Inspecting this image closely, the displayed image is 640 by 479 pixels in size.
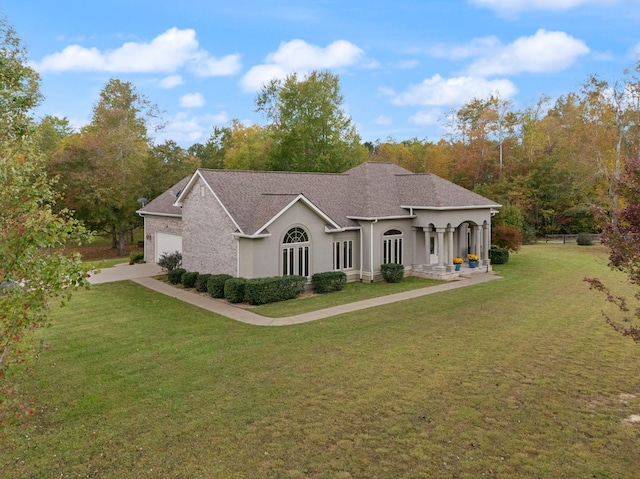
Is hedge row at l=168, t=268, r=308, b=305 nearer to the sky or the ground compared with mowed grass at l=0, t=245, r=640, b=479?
nearer to the sky

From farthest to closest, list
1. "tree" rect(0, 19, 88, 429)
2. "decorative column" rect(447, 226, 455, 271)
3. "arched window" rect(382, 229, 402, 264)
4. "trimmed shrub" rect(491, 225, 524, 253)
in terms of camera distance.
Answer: "trimmed shrub" rect(491, 225, 524, 253), "decorative column" rect(447, 226, 455, 271), "arched window" rect(382, 229, 402, 264), "tree" rect(0, 19, 88, 429)

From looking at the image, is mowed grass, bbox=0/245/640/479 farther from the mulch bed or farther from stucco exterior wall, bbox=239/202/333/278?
the mulch bed

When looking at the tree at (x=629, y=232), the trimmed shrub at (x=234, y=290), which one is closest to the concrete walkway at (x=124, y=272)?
the trimmed shrub at (x=234, y=290)

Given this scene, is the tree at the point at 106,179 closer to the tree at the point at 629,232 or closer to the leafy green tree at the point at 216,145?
the leafy green tree at the point at 216,145

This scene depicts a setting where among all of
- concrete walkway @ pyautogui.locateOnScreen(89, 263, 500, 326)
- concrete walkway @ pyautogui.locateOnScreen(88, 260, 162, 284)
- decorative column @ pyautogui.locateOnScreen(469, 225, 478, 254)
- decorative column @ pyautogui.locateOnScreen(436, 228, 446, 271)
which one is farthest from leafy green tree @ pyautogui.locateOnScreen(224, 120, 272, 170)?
decorative column @ pyautogui.locateOnScreen(436, 228, 446, 271)

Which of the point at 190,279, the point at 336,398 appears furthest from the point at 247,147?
the point at 336,398

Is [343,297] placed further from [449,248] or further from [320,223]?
[449,248]

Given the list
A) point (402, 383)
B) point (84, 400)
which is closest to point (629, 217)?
point (402, 383)
